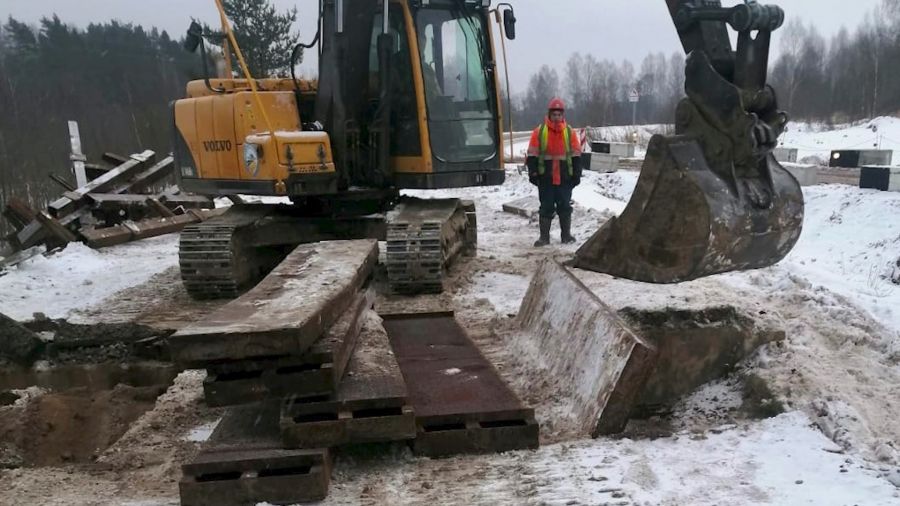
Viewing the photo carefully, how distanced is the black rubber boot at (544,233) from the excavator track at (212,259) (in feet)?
13.1

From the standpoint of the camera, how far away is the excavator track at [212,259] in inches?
270

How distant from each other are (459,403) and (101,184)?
33.5 feet

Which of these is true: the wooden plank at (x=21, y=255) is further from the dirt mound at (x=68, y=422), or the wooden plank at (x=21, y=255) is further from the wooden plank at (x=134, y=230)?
the dirt mound at (x=68, y=422)

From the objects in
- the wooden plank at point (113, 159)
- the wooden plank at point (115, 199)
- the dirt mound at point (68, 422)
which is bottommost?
the dirt mound at point (68, 422)

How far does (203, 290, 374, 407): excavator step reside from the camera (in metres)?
3.23

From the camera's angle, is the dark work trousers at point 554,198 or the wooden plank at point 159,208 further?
the wooden plank at point 159,208

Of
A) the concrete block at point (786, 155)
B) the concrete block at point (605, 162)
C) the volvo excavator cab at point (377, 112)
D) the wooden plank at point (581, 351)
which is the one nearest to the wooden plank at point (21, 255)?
the volvo excavator cab at point (377, 112)

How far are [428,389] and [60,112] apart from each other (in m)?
35.3

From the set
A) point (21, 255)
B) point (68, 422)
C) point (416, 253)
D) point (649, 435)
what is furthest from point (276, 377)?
point (21, 255)

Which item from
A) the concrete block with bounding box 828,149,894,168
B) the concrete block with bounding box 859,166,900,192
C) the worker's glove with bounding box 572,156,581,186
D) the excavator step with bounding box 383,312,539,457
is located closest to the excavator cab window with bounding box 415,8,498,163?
the worker's glove with bounding box 572,156,581,186

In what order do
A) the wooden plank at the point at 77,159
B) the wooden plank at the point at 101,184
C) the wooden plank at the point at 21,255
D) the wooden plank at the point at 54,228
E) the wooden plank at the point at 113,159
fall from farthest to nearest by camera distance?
1. the wooden plank at the point at 113,159
2. the wooden plank at the point at 77,159
3. the wooden plank at the point at 101,184
4. the wooden plank at the point at 54,228
5. the wooden plank at the point at 21,255

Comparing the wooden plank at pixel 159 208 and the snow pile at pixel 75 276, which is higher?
the wooden plank at pixel 159 208

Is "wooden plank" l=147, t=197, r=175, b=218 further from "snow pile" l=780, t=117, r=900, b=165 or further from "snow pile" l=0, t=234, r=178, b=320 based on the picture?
"snow pile" l=780, t=117, r=900, b=165

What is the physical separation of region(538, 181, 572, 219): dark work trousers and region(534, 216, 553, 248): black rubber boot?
0.22 feet
